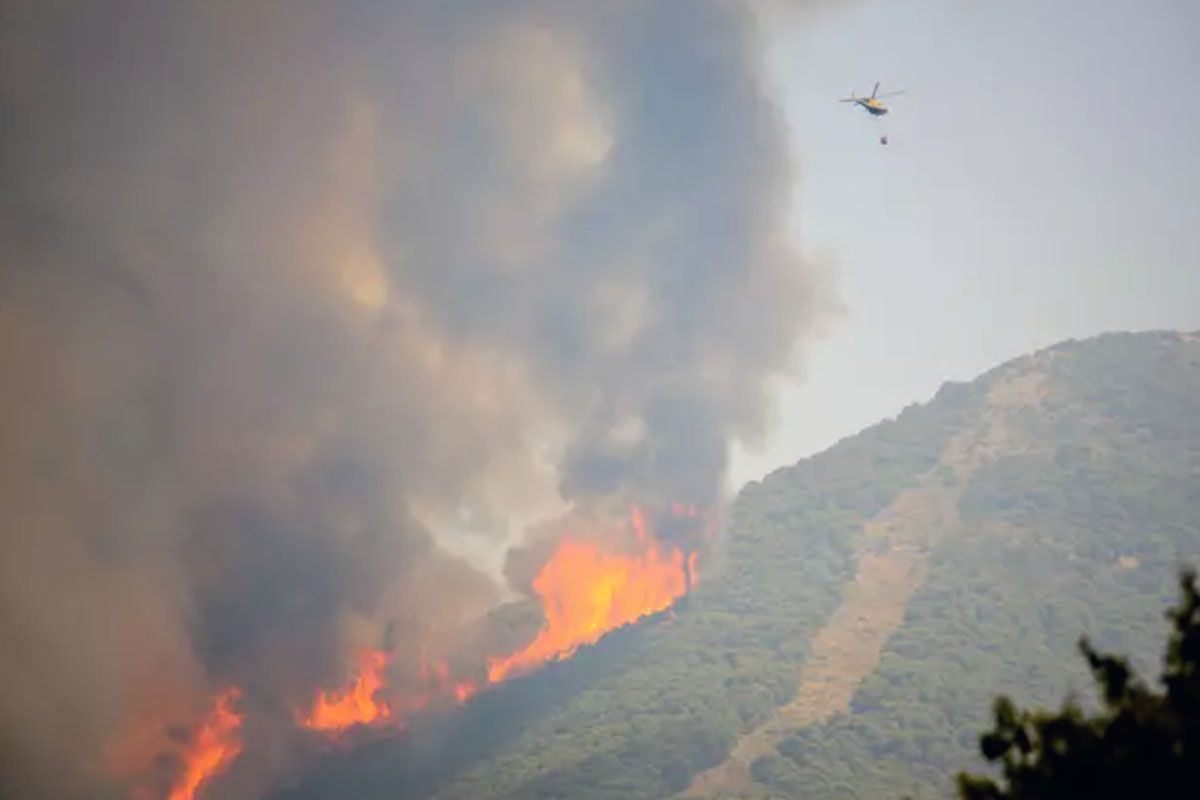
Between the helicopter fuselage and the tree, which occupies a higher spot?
the helicopter fuselage

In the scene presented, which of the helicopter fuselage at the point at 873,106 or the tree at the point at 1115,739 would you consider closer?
the tree at the point at 1115,739

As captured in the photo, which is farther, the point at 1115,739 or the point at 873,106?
the point at 873,106

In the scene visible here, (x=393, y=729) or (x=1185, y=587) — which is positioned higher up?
(x=393, y=729)

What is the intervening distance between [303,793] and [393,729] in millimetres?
20046

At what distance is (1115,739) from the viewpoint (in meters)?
25.6

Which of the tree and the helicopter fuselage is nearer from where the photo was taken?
the tree

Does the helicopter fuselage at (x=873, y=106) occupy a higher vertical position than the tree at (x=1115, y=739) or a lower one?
higher

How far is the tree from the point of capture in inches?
963

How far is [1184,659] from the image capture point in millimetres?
26453

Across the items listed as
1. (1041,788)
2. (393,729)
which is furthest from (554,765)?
(1041,788)

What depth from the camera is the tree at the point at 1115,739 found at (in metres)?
24.5

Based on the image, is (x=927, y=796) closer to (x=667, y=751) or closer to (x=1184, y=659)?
(x=667, y=751)

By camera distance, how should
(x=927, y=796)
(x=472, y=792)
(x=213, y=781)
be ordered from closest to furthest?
(x=213, y=781) < (x=472, y=792) < (x=927, y=796)

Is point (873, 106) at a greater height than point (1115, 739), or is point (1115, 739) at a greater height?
point (873, 106)
